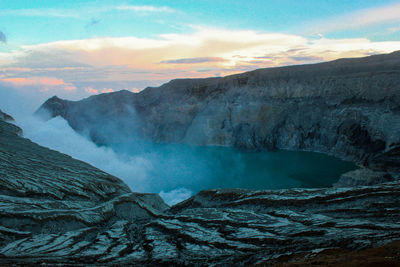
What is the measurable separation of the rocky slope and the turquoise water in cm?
382

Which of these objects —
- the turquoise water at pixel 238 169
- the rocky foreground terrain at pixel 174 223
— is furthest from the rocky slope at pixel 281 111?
the rocky foreground terrain at pixel 174 223

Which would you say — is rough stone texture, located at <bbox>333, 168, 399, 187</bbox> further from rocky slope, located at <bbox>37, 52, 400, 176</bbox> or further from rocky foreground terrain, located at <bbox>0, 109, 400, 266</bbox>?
rocky foreground terrain, located at <bbox>0, 109, 400, 266</bbox>

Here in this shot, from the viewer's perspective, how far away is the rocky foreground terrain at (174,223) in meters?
12.1

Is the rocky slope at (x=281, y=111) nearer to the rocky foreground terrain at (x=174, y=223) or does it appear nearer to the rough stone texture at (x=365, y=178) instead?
the rough stone texture at (x=365, y=178)

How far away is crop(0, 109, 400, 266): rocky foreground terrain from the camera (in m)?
12.1

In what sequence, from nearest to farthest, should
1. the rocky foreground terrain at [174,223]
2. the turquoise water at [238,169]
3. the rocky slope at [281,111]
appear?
the rocky foreground terrain at [174,223]
the turquoise water at [238,169]
the rocky slope at [281,111]

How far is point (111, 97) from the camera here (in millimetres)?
89250

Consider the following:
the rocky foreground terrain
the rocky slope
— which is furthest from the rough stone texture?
the rocky foreground terrain

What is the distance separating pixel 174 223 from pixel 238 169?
1275 inches

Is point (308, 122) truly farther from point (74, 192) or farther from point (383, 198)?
point (74, 192)

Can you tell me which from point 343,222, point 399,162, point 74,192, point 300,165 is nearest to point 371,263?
point 343,222

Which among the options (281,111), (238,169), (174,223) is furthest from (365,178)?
(281,111)

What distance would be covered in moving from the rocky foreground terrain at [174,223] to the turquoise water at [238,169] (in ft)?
62.0

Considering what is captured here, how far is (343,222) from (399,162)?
2593cm
